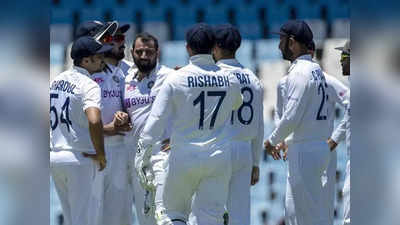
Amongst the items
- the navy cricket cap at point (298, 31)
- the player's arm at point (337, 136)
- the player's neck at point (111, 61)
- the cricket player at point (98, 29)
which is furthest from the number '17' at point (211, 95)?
the player's arm at point (337, 136)

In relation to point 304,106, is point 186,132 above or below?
below

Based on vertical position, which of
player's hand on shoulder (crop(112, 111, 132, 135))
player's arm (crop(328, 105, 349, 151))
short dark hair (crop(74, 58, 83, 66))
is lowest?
player's arm (crop(328, 105, 349, 151))

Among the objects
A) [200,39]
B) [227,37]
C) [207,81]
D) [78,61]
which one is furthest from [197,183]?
[78,61]

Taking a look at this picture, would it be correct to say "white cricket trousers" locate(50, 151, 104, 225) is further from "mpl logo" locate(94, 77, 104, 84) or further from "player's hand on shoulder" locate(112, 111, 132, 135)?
"mpl logo" locate(94, 77, 104, 84)

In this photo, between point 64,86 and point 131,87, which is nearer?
point 64,86

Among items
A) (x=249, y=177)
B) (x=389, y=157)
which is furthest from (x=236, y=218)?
(x=389, y=157)

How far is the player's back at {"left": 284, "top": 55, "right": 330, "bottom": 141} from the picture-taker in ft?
17.7

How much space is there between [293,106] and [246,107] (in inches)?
11.6

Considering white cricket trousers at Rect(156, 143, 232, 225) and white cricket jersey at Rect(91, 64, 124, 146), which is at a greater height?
white cricket jersey at Rect(91, 64, 124, 146)

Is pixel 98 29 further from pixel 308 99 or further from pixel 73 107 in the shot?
pixel 308 99

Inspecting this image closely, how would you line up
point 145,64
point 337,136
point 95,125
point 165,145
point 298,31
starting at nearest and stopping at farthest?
point 95,125 → point 165,145 → point 298,31 → point 145,64 → point 337,136

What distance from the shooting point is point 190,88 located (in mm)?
4344

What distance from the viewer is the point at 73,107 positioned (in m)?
5.05

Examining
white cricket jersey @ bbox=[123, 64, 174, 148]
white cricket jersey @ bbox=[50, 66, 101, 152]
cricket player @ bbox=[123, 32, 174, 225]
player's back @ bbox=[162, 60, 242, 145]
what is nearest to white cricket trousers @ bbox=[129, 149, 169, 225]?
cricket player @ bbox=[123, 32, 174, 225]
